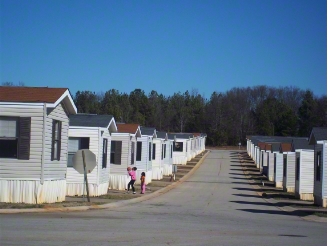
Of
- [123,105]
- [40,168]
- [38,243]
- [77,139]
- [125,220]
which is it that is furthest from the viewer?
[123,105]

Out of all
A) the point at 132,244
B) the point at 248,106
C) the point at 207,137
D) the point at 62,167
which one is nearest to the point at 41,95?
the point at 62,167

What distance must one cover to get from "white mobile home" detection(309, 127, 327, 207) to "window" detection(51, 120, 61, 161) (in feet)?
41.1

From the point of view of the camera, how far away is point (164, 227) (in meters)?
15.9

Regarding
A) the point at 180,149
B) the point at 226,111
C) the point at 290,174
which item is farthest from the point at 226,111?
the point at 290,174

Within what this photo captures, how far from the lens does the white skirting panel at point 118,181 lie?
110 ft

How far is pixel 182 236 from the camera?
551 inches

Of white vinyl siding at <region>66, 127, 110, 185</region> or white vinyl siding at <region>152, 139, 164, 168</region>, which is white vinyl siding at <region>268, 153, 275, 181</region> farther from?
white vinyl siding at <region>66, 127, 110, 185</region>

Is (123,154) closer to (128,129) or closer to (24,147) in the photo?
(128,129)

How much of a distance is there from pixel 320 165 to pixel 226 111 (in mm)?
98062

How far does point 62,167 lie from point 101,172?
6.10 metres

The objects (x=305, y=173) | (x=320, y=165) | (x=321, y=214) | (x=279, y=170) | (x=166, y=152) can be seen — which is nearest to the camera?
(x=321, y=214)

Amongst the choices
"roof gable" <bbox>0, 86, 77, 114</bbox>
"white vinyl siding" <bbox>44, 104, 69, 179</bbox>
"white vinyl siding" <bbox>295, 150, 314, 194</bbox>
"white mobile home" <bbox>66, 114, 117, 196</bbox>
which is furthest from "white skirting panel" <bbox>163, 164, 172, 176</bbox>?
"roof gable" <bbox>0, 86, 77, 114</bbox>

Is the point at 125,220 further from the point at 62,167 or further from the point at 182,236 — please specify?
the point at 62,167

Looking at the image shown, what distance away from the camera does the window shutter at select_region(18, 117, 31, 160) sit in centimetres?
2030
